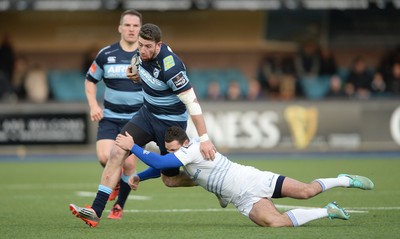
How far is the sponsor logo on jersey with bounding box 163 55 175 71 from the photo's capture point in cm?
1031

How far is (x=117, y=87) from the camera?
1230 centimetres

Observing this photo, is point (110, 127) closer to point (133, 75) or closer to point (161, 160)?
point (133, 75)

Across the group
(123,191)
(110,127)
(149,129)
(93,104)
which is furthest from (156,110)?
(110,127)

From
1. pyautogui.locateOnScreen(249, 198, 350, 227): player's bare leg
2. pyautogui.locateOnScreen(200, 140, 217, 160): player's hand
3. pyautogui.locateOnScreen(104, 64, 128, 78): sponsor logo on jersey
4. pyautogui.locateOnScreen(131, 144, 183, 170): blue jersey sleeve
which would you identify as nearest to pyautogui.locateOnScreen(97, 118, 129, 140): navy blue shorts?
pyautogui.locateOnScreen(104, 64, 128, 78): sponsor logo on jersey

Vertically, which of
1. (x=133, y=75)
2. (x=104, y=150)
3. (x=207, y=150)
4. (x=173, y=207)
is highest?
(x=133, y=75)

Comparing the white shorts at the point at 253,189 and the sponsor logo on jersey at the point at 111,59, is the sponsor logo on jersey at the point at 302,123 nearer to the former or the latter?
the sponsor logo on jersey at the point at 111,59

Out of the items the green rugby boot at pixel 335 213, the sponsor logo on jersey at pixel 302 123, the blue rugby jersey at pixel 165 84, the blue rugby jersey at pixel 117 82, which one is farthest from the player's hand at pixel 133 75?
the sponsor logo on jersey at pixel 302 123

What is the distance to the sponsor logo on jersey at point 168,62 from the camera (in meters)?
10.3

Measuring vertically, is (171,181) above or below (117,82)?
below

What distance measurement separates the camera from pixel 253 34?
2952 centimetres

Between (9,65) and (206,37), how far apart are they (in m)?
6.17

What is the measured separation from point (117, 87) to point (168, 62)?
209 centimetres

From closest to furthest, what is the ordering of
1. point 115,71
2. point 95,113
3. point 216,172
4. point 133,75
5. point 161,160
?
1. point 161,160
2. point 216,172
3. point 133,75
4. point 95,113
5. point 115,71

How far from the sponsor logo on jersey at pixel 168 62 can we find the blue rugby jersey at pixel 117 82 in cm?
190
